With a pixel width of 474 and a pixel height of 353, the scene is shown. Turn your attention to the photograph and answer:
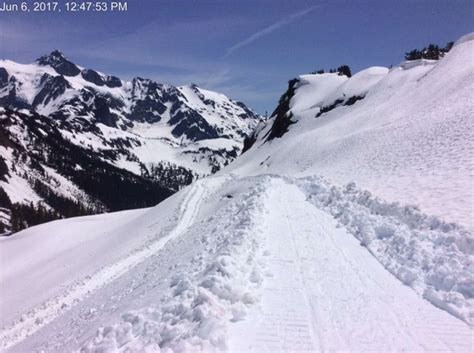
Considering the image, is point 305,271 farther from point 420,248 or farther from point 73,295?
point 73,295

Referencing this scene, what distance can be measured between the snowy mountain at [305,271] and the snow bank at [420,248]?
5 centimetres

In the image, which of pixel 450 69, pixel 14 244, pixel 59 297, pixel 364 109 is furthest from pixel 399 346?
pixel 14 244

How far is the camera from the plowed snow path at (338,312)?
7.41 m

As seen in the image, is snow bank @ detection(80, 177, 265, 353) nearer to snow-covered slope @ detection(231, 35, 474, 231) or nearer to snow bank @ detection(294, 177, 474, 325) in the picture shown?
snow bank @ detection(294, 177, 474, 325)

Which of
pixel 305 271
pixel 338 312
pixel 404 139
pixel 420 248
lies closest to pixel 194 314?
pixel 338 312

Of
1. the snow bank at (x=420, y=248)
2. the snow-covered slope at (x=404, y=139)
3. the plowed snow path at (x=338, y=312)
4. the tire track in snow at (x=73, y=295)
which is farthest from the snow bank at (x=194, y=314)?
the tire track in snow at (x=73, y=295)

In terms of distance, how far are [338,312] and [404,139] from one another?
28140 mm

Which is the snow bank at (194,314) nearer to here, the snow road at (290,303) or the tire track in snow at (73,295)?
the snow road at (290,303)

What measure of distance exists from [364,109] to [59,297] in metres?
52.2

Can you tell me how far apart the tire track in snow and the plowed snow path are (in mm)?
13566

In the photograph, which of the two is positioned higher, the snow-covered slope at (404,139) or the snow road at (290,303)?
the snow-covered slope at (404,139)

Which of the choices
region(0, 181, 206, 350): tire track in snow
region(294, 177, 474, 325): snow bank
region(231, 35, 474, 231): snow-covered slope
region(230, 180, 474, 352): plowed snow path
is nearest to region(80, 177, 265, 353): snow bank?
region(230, 180, 474, 352): plowed snow path

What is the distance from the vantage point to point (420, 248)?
12.0 meters

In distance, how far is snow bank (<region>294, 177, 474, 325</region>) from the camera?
9367mm
